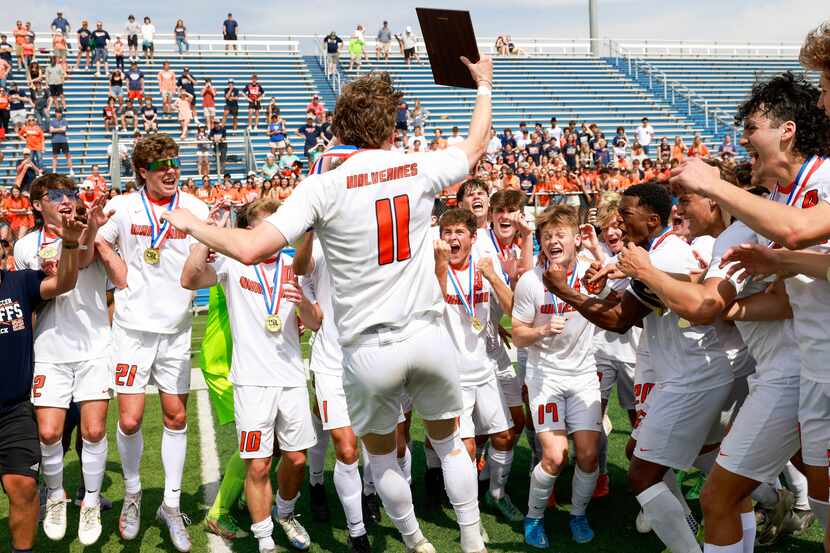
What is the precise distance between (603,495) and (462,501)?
2033mm

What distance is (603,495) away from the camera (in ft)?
20.1

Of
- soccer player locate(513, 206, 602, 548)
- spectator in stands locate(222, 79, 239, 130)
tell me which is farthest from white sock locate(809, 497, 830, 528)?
spectator in stands locate(222, 79, 239, 130)

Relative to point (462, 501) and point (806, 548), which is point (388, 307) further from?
point (806, 548)

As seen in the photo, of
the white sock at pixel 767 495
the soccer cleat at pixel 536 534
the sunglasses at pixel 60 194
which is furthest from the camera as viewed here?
the soccer cleat at pixel 536 534

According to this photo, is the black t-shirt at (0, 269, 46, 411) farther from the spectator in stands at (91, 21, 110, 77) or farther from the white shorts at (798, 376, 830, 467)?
the spectator in stands at (91, 21, 110, 77)

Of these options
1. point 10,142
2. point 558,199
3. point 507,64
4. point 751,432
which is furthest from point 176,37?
point 751,432

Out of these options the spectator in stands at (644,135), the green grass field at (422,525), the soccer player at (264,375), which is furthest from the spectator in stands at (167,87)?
the soccer player at (264,375)

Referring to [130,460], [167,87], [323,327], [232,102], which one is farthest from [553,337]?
[167,87]

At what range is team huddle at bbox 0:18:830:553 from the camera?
3.73 metres

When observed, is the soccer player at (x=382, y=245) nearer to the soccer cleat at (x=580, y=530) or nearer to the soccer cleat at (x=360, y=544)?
the soccer cleat at (x=360, y=544)

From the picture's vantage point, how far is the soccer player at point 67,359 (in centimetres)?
534

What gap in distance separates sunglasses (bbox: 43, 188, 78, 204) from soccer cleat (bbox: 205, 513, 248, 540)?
232 cm

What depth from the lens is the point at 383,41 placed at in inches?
1351

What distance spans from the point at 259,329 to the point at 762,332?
2979 millimetres
